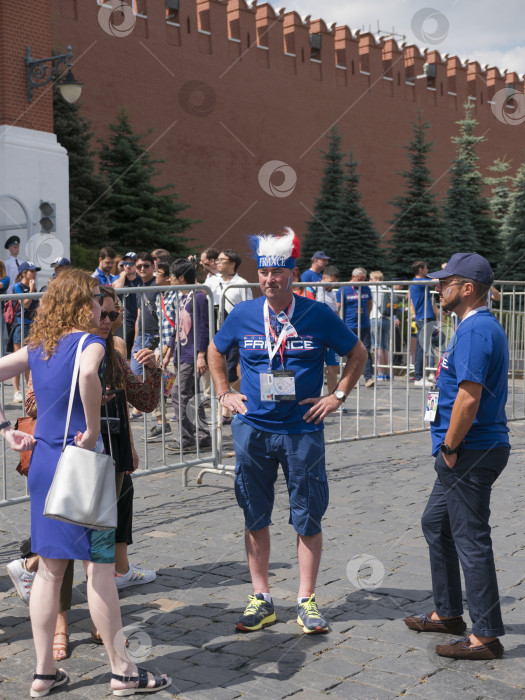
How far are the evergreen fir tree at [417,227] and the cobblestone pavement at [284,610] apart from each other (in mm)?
26954

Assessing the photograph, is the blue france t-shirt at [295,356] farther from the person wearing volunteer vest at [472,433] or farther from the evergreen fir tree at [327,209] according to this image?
the evergreen fir tree at [327,209]

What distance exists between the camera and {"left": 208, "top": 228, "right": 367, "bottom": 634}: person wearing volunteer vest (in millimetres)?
4352

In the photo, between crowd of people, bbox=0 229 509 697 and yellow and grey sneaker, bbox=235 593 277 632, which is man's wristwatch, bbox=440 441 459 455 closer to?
crowd of people, bbox=0 229 509 697

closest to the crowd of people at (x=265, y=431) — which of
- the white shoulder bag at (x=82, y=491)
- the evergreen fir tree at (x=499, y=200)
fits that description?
the white shoulder bag at (x=82, y=491)

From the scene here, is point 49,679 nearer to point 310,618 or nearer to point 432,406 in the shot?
point 310,618

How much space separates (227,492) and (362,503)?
3.70 ft

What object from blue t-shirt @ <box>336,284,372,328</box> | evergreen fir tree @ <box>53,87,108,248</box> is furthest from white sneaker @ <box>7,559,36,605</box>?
evergreen fir tree @ <box>53,87,108,248</box>

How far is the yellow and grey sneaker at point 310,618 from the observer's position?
4.30 metres

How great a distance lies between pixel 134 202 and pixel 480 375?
24.6 metres

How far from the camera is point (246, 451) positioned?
444 centimetres

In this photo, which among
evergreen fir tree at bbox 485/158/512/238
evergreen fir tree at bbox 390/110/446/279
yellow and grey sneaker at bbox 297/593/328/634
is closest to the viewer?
yellow and grey sneaker at bbox 297/593/328/634

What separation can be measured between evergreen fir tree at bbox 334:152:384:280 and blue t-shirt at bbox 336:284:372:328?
2267cm

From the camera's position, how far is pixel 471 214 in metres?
37.6

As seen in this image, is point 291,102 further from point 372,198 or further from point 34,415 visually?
point 34,415
